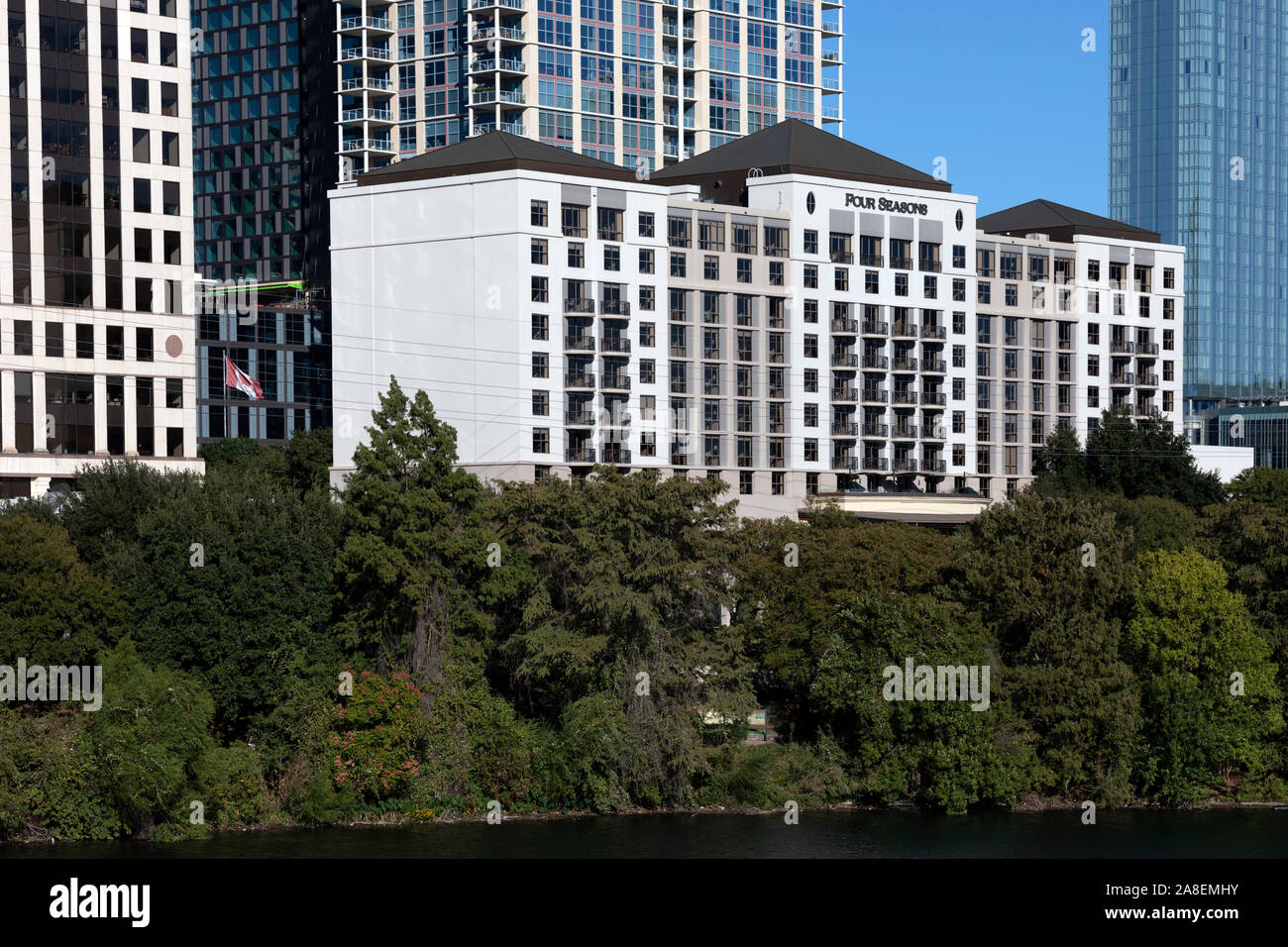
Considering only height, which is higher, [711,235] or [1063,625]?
[711,235]

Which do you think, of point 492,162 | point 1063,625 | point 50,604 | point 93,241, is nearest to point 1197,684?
point 1063,625

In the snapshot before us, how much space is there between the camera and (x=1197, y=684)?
86.7 meters

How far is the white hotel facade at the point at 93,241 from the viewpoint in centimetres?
12988

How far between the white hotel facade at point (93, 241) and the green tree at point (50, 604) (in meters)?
46.5

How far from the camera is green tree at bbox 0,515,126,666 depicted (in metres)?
79.5

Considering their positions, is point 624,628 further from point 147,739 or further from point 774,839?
point 147,739

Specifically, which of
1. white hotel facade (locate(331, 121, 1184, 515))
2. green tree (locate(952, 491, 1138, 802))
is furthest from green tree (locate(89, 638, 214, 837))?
white hotel facade (locate(331, 121, 1184, 515))

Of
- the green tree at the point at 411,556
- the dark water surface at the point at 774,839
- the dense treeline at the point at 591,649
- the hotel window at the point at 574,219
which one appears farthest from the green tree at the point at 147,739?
the hotel window at the point at 574,219

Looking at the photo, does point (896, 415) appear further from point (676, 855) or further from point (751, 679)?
point (676, 855)

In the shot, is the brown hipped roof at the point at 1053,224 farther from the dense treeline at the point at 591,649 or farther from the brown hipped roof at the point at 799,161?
the dense treeline at the point at 591,649

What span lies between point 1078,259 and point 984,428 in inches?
894

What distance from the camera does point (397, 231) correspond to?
150m

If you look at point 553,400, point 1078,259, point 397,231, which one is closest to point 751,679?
point 553,400

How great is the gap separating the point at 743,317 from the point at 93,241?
5886cm
